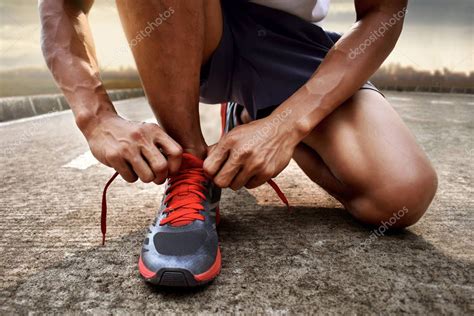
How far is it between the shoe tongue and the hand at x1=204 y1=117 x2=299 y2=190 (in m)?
0.07

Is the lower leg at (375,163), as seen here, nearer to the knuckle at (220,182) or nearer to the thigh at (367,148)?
the thigh at (367,148)

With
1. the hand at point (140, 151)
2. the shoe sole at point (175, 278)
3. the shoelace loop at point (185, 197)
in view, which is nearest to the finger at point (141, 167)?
the hand at point (140, 151)

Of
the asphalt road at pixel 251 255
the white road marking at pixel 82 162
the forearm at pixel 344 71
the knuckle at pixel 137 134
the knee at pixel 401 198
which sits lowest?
the white road marking at pixel 82 162

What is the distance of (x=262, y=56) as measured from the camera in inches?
53.4

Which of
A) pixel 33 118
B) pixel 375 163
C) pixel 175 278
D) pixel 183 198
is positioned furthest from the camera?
pixel 33 118

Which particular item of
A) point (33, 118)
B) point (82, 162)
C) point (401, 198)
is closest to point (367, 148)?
point (401, 198)

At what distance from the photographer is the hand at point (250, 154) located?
97 centimetres

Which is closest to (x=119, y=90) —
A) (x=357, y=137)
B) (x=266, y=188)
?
(x=266, y=188)

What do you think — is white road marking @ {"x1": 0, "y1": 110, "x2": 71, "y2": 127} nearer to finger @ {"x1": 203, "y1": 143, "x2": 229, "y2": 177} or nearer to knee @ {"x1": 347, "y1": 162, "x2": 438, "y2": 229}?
finger @ {"x1": 203, "y1": 143, "x2": 229, "y2": 177}

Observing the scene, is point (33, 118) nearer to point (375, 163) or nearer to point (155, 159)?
point (155, 159)

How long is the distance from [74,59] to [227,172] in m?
0.58

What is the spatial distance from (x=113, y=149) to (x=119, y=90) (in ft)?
18.5

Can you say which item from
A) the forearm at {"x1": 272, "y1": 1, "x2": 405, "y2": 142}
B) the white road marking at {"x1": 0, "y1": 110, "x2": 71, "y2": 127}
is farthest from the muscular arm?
the white road marking at {"x1": 0, "y1": 110, "x2": 71, "y2": 127}

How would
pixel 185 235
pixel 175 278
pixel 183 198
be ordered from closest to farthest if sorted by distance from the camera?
pixel 175 278 < pixel 185 235 < pixel 183 198
